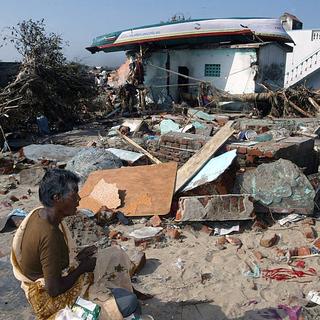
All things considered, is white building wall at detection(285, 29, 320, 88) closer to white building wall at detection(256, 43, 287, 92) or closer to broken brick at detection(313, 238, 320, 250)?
white building wall at detection(256, 43, 287, 92)

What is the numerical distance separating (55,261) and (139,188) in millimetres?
3963

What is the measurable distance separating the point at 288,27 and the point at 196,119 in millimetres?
21357

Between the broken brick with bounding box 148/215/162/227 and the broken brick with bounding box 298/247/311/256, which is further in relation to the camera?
the broken brick with bounding box 148/215/162/227

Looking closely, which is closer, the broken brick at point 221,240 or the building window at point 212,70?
the broken brick at point 221,240

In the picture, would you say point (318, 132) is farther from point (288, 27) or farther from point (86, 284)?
point (288, 27)

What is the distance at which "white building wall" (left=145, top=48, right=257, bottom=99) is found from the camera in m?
16.6

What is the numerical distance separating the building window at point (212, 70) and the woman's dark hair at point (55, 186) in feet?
52.6

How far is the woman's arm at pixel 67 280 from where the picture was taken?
2.21 metres

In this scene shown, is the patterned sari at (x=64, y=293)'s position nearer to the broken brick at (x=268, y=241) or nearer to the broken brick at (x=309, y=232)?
the broken brick at (x=268, y=241)

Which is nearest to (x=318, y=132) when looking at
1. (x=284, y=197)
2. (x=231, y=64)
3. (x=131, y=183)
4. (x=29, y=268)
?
(x=284, y=197)

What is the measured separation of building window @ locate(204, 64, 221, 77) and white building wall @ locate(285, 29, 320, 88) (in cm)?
854

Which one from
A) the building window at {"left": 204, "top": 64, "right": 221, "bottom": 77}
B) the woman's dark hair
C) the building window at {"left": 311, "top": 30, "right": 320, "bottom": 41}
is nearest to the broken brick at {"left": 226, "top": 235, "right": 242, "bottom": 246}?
the woman's dark hair

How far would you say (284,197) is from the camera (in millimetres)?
5539

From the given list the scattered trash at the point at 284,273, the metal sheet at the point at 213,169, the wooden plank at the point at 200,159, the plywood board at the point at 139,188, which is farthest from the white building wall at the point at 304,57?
the scattered trash at the point at 284,273
